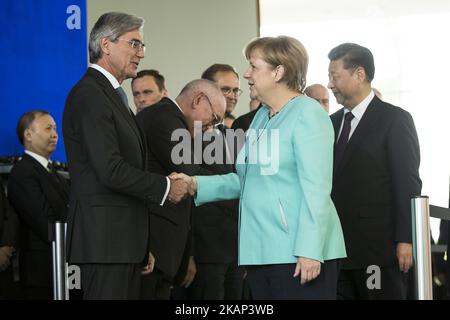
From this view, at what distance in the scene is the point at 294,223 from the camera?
3.32 metres

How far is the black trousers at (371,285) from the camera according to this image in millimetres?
4238

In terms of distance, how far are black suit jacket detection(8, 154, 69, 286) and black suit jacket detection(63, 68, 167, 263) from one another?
5.81 ft

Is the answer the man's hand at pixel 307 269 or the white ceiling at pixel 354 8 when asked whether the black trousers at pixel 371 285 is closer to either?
the man's hand at pixel 307 269

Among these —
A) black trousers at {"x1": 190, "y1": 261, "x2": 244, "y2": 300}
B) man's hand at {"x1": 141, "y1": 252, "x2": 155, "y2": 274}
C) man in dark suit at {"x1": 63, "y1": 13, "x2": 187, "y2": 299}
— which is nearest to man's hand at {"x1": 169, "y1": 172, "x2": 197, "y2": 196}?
man in dark suit at {"x1": 63, "y1": 13, "x2": 187, "y2": 299}

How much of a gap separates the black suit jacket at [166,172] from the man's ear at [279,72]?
1.10 metres

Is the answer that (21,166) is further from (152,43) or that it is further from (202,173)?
(152,43)

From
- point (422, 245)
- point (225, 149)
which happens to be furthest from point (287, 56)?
point (225, 149)

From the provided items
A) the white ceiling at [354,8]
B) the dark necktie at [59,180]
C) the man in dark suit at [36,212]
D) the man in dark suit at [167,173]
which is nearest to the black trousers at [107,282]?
the man in dark suit at [167,173]

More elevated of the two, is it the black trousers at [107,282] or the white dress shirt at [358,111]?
the white dress shirt at [358,111]

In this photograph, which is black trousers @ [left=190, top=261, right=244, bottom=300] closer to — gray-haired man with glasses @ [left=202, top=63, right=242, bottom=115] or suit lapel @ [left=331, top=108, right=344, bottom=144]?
gray-haired man with glasses @ [left=202, top=63, right=242, bottom=115]

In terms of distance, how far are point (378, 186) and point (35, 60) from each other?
366cm

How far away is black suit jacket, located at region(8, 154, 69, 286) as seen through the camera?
5414mm

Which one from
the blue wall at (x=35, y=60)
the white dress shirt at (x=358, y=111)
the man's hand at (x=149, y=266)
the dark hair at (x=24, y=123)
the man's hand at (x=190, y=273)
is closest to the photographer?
the man's hand at (x=149, y=266)
